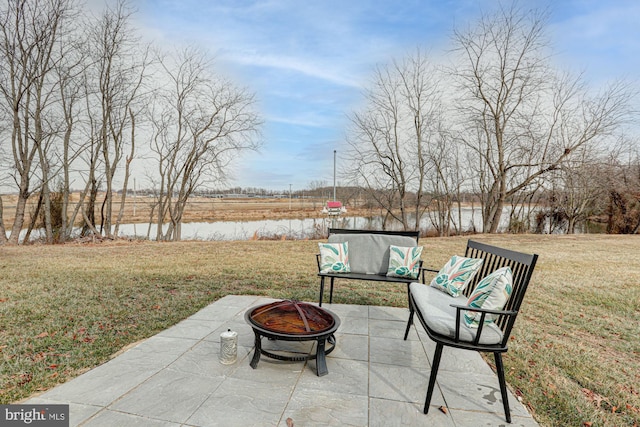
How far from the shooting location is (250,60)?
26.9 ft

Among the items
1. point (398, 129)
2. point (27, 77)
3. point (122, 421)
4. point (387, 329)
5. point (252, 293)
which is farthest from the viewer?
point (398, 129)

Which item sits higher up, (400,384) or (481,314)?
(481,314)

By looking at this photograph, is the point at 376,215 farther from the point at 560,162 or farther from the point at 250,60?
the point at 250,60

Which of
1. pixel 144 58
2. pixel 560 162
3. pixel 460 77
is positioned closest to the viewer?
pixel 144 58

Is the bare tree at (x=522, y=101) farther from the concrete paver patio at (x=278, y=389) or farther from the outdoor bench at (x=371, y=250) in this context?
the concrete paver patio at (x=278, y=389)

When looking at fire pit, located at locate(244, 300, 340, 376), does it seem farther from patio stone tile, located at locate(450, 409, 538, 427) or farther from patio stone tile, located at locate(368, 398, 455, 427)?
patio stone tile, located at locate(450, 409, 538, 427)

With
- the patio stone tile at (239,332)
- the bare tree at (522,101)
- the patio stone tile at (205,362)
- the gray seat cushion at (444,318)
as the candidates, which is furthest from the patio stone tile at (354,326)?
the bare tree at (522,101)

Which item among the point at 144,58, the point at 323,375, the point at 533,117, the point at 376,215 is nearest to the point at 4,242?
the point at 144,58

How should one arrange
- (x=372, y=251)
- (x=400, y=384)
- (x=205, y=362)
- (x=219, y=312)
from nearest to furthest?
1. (x=400, y=384)
2. (x=205, y=362)
3. (x=219, y=312)
4. (x=372, y=251)

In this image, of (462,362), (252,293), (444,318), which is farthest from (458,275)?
(252,293)

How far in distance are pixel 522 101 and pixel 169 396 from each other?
50.8ft

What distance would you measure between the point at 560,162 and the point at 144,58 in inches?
633

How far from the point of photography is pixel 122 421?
5.43 feet

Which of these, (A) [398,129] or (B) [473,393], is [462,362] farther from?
(A) [398,129]
